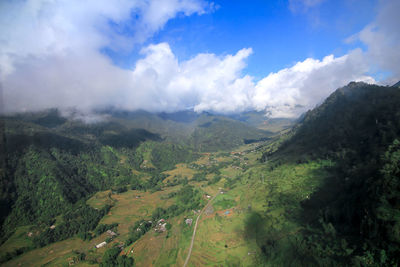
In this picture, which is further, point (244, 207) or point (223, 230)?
point (244, 207)

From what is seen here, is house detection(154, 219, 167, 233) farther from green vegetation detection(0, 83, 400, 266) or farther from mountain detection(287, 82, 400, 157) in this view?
mountain detection(287, 82, 400, 157)

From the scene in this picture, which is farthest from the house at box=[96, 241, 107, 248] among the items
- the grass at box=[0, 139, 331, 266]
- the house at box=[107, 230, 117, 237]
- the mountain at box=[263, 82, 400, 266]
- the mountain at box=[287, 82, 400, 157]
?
the mountain at box=[287, 82, 400, 157]

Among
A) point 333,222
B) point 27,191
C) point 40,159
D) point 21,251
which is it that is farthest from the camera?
point 40,159

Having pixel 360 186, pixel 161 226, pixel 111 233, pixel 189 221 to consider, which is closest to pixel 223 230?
pixel 189 221

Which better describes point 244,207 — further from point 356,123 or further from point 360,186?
point 356,123

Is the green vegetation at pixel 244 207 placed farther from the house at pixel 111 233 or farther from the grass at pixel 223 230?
the house at pixel 111 233

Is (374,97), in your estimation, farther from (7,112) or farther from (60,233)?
(7,112)

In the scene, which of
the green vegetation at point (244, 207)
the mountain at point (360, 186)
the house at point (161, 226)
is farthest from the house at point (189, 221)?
the mountain at point (360, 186)

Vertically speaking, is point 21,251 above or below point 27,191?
below

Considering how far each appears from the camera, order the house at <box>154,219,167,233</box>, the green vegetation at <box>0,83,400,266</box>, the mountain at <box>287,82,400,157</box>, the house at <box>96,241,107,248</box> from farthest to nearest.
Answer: the house at <box>154,219,167,233</box> → the house at <box>96,241,107,248</box> → the mountain at <box>287,82,400,157</box> → the green vegetation at <box>0,83,400,266</box>

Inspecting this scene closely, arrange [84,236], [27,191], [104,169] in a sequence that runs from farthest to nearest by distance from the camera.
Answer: [104,169] < [27,191] < [84,236]

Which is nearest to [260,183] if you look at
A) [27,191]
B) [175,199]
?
[175,199]
